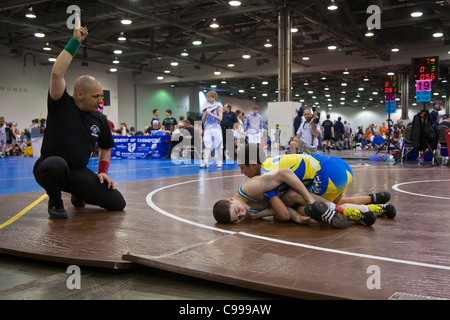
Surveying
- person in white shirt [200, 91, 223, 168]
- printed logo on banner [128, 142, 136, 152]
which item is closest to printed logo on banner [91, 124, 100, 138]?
person in white shirt [200, 91, 223, 168]

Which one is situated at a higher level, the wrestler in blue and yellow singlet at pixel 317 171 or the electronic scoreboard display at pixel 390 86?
the electronic scoreboard display at pixel 390 86

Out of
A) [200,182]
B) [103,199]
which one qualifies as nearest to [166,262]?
[103,199]

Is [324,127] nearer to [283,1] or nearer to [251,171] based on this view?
[283,1]

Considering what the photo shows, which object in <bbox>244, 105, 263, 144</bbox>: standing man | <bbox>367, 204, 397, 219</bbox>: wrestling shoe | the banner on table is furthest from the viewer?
the banner on table

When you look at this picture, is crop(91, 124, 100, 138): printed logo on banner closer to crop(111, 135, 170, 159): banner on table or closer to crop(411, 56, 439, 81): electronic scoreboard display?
crop(411, 56, 439, 81): electronic scoreboard display

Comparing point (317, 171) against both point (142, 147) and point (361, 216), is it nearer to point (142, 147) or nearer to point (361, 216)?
point (361, 216)

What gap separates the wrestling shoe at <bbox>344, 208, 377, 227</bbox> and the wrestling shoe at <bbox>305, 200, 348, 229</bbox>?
8.0 inches

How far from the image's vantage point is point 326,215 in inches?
134

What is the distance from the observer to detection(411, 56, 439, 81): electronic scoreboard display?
13.1m

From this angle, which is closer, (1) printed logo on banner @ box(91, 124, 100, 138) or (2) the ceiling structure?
(1) printed logo on banner @ box(91, 124, 100, 138)

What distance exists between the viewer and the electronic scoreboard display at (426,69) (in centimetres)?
1309

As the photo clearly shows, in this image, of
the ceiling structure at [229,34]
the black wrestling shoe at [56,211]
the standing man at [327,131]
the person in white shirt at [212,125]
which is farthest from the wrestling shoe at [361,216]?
the standing man at [327,131]

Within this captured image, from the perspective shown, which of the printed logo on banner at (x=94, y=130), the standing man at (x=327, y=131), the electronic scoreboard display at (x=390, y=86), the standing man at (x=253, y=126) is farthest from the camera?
the standing man at (x=327, y=131)

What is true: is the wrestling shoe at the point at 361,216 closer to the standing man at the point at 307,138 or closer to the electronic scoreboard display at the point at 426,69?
the standing man at the point at 307,138
